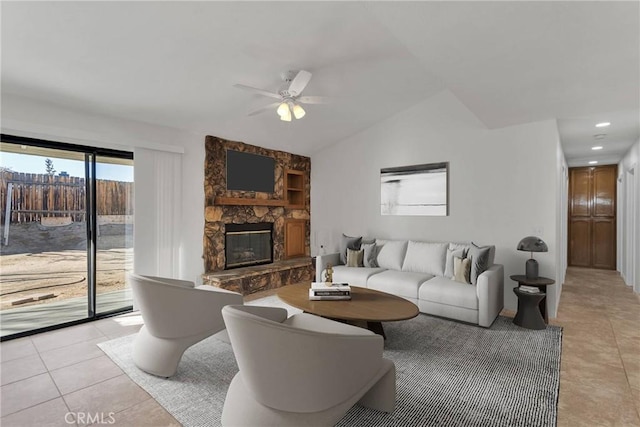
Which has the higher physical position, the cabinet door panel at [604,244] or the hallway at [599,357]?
the cabinet door panel at [604,244]

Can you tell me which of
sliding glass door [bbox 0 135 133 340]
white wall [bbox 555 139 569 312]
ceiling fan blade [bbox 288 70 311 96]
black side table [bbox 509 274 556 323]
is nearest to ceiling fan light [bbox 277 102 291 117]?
ceiling fan blade [bbox 288 70 311 96]

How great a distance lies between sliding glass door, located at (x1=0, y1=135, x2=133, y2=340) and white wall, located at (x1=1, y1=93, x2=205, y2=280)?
0.18m

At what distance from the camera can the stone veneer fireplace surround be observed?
4.85 metres

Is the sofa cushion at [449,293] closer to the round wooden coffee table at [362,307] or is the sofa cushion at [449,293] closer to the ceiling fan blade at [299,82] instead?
the round wooden coffee table at [362,307]

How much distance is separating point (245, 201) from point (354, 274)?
2157mm

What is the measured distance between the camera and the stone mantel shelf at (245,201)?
495cm

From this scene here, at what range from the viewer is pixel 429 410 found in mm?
2076

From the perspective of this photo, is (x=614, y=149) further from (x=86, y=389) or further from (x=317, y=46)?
(x=86, y=389)

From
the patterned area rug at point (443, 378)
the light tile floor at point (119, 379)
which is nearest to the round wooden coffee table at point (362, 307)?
the patterned area rug at point (443, 378)

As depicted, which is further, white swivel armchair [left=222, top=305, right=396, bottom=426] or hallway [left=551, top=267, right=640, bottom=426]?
hallway [left=551, top=267, right=640, bottom=426]

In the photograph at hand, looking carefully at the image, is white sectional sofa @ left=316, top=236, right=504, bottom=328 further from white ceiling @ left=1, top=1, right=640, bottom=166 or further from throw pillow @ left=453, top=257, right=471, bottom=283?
white ceiling @ left=1, top=1, right=640, bottom=166

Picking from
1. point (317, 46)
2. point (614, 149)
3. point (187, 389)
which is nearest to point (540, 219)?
point (614, 149)

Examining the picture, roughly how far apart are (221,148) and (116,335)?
2.89m

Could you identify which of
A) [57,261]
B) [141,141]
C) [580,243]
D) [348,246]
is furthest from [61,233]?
[580,243]
